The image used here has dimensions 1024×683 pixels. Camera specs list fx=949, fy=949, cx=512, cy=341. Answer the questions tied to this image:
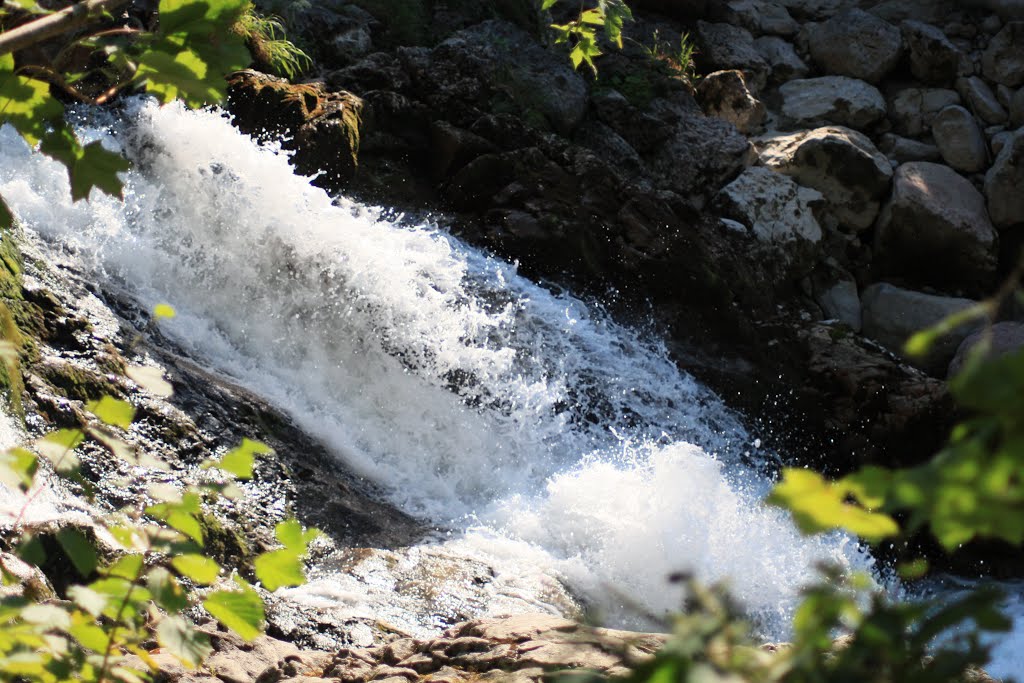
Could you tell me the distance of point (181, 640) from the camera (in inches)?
41.6

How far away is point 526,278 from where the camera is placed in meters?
6.81

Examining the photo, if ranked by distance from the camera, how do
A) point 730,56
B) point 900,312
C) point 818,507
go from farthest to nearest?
1. point 730,56
2. point 900,312
3. point 818,507

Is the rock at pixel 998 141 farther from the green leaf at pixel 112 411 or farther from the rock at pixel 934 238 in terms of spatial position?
the green leaf at pixel 112 411

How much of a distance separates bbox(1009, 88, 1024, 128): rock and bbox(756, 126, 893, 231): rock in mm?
1921

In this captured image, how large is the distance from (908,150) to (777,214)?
2.40 m

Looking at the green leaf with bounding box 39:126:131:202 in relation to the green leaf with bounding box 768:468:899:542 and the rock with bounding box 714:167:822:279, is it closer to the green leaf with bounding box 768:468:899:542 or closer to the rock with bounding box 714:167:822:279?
the green leaf with bounding box 768:468:899:542

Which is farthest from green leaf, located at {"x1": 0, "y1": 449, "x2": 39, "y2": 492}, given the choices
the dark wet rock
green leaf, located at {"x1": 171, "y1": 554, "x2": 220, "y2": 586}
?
the dark wet rock

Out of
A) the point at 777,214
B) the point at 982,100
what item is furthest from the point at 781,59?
the point at 777,214

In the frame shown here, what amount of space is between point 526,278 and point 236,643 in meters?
4.57

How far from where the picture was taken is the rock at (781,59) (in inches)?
447

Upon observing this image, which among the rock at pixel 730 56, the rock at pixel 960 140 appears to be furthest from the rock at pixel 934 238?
the rock at pixel 730 56

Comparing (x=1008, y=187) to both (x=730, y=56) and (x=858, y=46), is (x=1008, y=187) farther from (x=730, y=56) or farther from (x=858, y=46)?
(x=730, y=56)

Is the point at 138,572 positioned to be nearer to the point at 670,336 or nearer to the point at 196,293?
the point at 196,293

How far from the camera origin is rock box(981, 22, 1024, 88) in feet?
35.4
